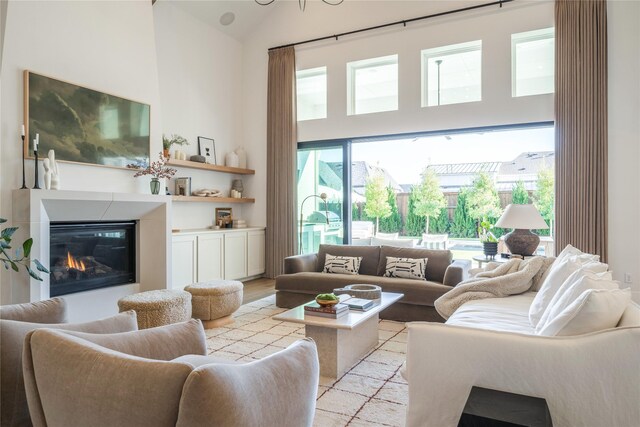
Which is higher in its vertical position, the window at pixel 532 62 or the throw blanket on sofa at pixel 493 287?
the window at pixel 532 62

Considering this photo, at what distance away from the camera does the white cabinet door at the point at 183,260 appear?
17.6ft

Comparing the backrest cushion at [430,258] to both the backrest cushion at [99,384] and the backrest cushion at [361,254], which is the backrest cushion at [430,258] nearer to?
the backrest cushion at [361,254]

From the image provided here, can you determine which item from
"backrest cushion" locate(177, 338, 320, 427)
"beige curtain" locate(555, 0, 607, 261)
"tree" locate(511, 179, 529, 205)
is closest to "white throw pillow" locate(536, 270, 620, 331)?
"backrest cushion" locate(177, 338, 320, 427)

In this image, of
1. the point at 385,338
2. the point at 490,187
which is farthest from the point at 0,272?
the point at 490,187

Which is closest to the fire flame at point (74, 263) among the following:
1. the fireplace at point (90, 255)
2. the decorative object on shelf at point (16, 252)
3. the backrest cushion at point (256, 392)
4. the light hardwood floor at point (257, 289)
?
the fireplace at point (90, 255)

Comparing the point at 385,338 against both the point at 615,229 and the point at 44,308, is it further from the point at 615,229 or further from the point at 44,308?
the point at 615,229

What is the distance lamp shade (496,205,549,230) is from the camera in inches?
164

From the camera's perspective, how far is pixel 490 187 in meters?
8.45

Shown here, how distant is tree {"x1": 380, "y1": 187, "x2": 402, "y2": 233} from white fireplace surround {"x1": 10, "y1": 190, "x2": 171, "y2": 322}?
17.8 ft

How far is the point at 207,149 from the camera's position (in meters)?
6.52

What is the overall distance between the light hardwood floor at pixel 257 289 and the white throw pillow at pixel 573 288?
3786mm

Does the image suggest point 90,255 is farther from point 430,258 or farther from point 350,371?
point 430,258

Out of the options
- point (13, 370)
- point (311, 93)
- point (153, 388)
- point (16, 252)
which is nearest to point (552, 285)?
point (153, 388)

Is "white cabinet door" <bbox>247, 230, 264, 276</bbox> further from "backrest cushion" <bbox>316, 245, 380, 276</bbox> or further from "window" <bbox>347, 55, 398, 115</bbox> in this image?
"window" <bbox>347, 55, 398, 115</bbox>
